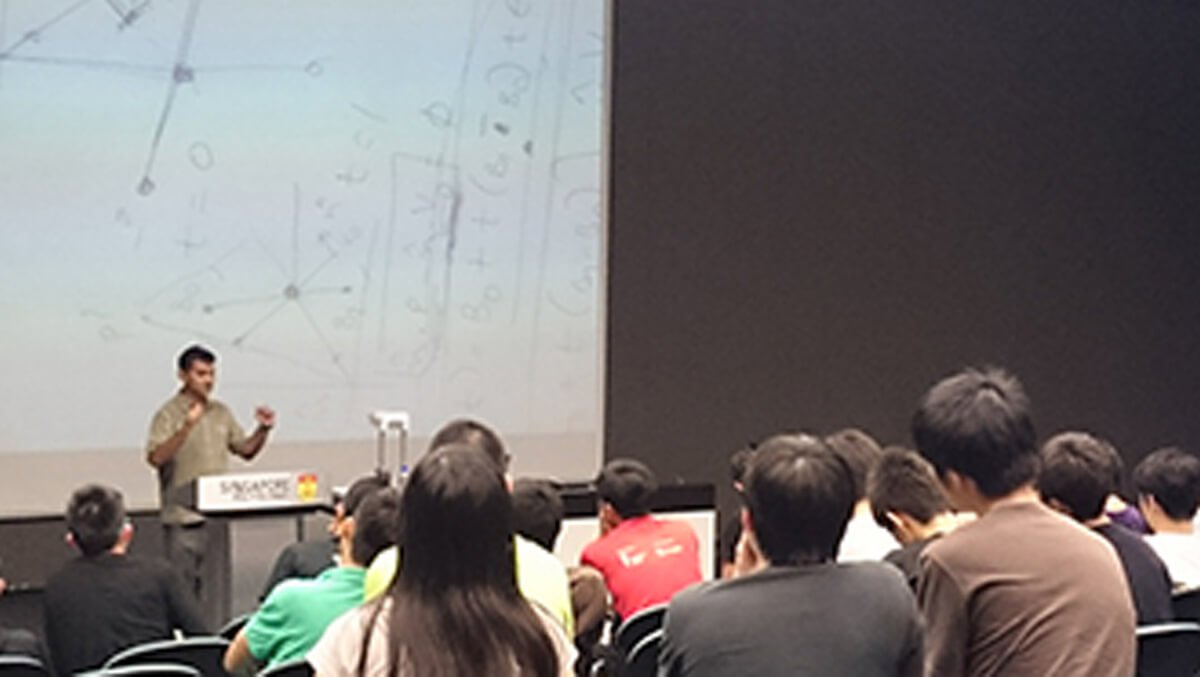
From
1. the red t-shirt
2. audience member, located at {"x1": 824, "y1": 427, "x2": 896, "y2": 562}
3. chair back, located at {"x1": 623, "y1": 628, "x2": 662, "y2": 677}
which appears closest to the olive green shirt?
the red t-shirt

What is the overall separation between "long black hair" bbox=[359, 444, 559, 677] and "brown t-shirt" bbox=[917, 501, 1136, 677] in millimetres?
625

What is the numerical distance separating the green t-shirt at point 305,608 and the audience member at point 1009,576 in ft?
3.96

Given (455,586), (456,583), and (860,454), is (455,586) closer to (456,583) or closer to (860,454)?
(456,583)

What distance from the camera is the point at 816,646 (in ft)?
6.49

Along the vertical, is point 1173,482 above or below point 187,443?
above

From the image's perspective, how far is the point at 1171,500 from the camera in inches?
154

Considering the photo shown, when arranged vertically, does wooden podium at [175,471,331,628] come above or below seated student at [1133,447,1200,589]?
below

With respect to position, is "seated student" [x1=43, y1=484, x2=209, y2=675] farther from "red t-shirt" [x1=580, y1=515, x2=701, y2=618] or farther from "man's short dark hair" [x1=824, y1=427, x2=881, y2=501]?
"man's short dark hair" [x1=824, y1=427, x2=881, y2=501]

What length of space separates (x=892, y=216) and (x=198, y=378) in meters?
3.89

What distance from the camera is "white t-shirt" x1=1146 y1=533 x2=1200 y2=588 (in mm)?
3598

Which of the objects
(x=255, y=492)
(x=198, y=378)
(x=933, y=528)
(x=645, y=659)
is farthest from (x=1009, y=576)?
(x=198, y=378)

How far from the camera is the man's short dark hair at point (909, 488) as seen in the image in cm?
299

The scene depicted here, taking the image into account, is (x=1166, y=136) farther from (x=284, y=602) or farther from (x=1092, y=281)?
(x=284, y=602)

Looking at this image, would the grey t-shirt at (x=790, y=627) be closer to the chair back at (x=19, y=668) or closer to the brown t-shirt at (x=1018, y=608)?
the brown t-shirt at (x=1018, y=608)
